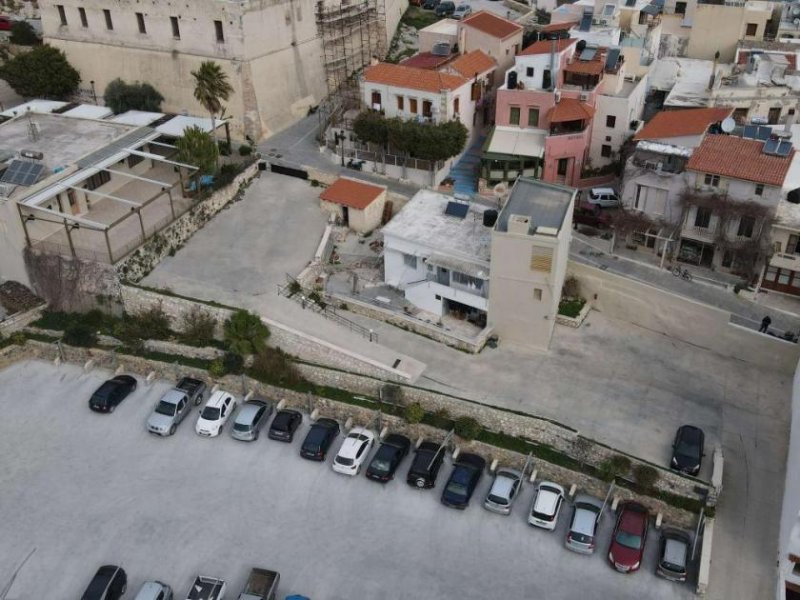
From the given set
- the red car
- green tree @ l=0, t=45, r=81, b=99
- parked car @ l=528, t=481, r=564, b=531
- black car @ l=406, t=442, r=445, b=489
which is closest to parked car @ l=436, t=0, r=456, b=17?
green tree @ l=0, t=45, r=81, b=99

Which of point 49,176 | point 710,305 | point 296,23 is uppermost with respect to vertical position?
point 296,23

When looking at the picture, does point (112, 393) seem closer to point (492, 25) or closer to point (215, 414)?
point (215, 414)

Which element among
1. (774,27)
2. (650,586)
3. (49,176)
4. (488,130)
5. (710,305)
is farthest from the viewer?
(774,27)

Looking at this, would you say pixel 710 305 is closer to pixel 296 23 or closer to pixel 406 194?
pixel 406 194

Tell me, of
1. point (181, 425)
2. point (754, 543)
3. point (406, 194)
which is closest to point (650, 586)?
point (754, 543)

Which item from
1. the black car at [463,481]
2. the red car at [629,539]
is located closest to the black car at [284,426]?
the black car at [463,481]

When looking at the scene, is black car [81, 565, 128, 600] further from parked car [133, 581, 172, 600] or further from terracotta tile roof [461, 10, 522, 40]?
terracotta tile roof [461, 10, 522, 40]
